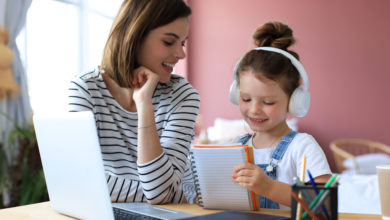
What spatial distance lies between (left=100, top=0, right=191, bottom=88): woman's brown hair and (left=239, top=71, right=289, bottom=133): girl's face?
314 millimetres

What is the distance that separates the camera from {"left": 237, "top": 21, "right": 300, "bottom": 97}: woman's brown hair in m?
1.21

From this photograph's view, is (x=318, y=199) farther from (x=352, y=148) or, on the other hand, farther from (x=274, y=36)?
(x=352, y=148)

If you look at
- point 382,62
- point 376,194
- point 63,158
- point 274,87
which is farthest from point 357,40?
point 63,158

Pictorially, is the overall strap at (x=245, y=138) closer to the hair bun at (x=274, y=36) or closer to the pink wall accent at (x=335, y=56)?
the hair bun at (x=274, y=36)

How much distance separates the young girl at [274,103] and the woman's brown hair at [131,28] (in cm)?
28

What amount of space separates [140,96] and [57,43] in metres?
2.62

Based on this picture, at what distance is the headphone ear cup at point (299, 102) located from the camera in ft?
3.90

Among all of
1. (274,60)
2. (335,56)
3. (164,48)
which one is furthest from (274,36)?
(335,56)

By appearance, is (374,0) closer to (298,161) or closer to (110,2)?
(110,2)

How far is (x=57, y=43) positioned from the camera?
3.54m

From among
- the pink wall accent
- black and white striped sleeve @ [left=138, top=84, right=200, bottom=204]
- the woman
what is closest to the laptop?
black and white striped sleeve @ [left=138, top=84, right=200, bottom=204]

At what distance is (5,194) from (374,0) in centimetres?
356

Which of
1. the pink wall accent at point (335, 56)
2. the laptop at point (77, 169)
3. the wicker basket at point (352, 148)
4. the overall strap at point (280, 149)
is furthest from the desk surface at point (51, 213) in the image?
the pink wall accent at point (335, 56)

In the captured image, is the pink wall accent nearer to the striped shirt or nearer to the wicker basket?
the wicker basket
